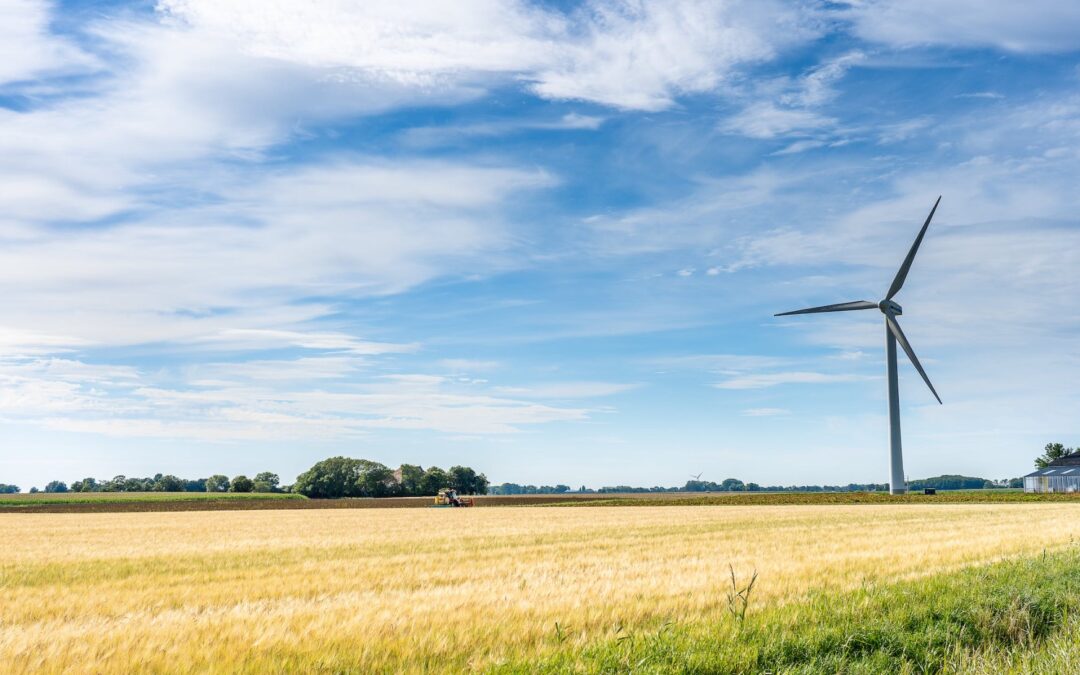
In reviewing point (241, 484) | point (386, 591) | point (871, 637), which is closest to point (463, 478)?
point (241, 484)

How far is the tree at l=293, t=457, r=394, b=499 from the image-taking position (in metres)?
164

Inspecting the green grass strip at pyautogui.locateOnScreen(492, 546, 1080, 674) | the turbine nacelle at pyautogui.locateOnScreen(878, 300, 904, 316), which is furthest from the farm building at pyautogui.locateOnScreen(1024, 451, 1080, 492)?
the green grass strip at pyautogui.locateOnScreen(492, 546, 1080, 674)

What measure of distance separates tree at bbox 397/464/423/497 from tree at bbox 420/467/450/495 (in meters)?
0.68

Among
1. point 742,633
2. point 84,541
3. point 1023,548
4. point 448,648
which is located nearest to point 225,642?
point 448,648

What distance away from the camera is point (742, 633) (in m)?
9.17

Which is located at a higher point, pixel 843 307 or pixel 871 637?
pixel 843 307

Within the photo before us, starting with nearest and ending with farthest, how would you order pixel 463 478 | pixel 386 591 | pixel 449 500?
pixel 386 591
pixel 449 500
pixel 463 478

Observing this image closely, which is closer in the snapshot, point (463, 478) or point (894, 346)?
point (894, 346)

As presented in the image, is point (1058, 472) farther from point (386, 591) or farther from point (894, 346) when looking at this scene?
point (386, 591)

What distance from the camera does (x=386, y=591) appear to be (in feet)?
44.4

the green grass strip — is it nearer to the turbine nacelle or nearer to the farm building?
the turbine nacelle

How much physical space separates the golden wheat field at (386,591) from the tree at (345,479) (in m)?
140

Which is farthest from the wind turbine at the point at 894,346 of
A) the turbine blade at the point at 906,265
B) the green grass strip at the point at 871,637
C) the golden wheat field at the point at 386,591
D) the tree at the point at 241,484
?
the tree at the point at 241,484

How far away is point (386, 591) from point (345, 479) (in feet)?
532
